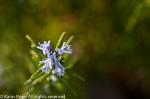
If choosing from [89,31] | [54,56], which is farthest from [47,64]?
[89,31]

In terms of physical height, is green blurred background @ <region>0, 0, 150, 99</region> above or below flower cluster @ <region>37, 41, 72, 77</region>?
above

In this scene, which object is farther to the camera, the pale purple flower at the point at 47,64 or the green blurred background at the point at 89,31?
the green blurred background at the point at 89,31

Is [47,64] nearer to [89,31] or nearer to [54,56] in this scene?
[54,56]

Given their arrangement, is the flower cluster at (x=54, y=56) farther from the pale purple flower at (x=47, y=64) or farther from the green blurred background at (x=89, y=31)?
the green blurred background at (x=89, y=31)

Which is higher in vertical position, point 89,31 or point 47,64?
point 89,31

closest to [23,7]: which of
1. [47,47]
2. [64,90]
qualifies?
[64,90]

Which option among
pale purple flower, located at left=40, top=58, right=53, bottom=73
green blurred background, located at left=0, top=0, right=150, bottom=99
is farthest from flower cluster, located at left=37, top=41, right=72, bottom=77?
green blurred background, located at left=0, top=0, right=150, bottom=99

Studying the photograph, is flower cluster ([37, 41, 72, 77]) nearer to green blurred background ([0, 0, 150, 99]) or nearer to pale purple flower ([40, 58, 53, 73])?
pale purple flower ([40, 58, 53, 73])

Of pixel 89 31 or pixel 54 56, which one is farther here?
pixel 89 31

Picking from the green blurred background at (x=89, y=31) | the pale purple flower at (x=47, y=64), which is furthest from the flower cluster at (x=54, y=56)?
the green blurred background at (x=89, y=31)

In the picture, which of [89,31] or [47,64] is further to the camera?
[89,31]
